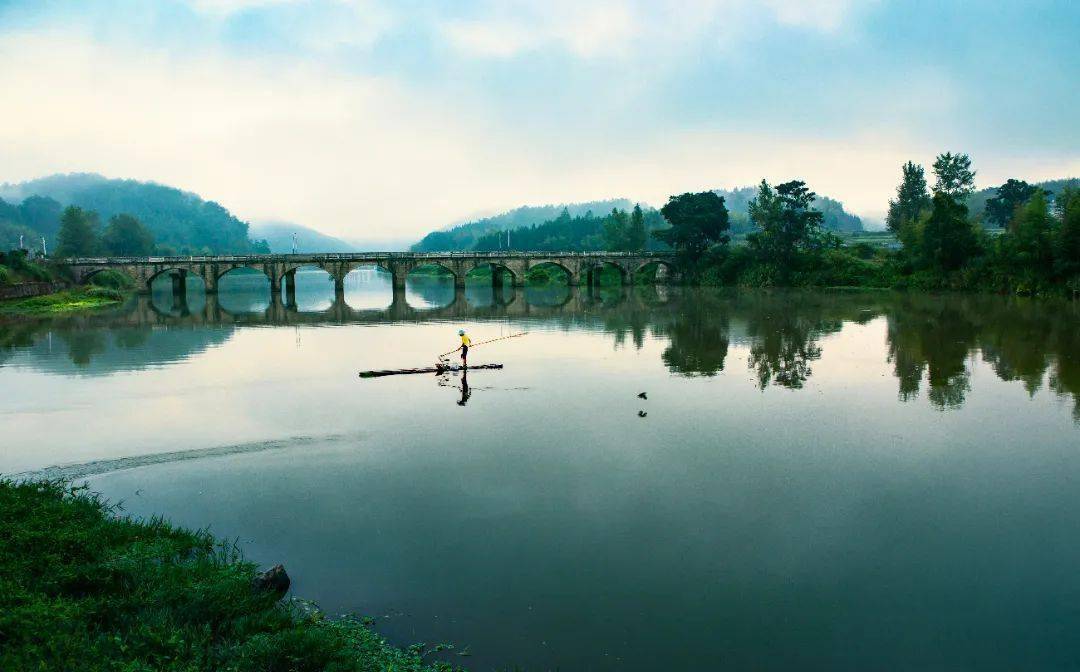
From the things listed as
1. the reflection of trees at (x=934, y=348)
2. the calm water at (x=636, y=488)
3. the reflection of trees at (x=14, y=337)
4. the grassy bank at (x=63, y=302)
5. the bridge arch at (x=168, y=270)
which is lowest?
the calm water at (x=636, y=488)

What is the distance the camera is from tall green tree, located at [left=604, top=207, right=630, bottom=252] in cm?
14538

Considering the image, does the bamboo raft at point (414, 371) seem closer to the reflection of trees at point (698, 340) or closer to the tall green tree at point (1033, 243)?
the reflection of trees at point (698, 340)

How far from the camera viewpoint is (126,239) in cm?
16338

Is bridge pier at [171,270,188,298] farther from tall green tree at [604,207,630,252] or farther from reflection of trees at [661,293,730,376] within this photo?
tall green tree at [604,207,630,252]

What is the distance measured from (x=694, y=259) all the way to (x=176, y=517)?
102 meters

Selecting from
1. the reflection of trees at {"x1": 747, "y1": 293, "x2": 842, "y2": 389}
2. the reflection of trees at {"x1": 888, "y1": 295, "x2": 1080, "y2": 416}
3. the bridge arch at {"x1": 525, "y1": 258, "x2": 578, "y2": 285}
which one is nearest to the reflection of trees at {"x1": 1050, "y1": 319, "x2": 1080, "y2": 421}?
the reflection of trees at {"x1": 888, "y1": 295, "x2": 1080, "y2": 416}

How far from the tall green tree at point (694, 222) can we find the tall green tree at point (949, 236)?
31.5 metres

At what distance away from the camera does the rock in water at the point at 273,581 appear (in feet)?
37.0

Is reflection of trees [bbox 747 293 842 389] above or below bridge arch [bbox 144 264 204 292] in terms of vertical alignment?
below

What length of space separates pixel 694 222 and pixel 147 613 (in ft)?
339

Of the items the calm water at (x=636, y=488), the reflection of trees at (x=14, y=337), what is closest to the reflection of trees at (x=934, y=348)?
the calm water at (x=636, y=488)

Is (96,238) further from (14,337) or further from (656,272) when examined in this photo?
(14,337)

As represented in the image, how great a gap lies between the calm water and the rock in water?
0.49 metres

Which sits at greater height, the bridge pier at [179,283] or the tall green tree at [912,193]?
the tall green tree at [912,193]
